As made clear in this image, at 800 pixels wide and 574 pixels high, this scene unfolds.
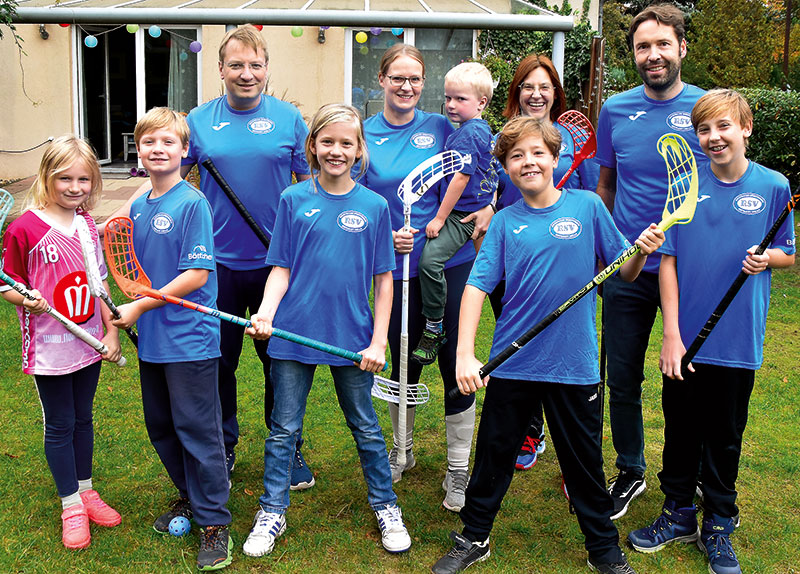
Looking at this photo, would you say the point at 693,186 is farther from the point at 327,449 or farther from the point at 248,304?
the point at 327,449

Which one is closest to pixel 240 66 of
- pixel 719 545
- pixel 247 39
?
pixel 247 39

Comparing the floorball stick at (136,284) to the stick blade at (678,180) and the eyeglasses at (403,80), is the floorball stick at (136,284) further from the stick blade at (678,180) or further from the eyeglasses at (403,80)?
the stick blade at (678,180)

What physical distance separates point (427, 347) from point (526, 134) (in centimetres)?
112

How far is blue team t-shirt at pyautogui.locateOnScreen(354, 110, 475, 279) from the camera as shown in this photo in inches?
134

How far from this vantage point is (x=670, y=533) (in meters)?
3.29

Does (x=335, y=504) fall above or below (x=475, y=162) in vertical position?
below

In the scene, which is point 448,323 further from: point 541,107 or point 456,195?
point 541,107

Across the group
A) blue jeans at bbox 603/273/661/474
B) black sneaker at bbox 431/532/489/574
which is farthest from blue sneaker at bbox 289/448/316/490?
blue jeans at bbox 603/273/661/474

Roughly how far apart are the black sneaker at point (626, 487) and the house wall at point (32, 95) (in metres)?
12.0

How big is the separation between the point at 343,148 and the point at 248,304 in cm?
95

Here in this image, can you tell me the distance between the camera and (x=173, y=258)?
299cm

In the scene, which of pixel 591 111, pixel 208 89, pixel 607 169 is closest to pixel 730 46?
pixel 591 111

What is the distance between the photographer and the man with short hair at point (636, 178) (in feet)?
10.6

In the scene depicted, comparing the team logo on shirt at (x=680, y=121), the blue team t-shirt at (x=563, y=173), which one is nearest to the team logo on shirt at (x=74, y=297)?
the blue team t-shirt at (x=563, y=173)
